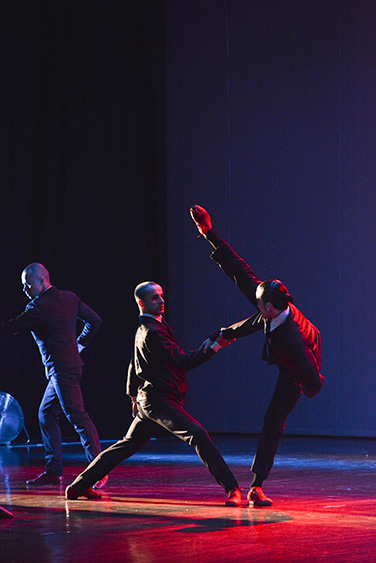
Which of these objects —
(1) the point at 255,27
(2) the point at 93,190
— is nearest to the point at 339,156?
(1) the point at 255,27

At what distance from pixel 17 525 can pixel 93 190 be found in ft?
18.8

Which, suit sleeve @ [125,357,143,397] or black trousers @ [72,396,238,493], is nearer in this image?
black trousers @ [72,396,238,493]

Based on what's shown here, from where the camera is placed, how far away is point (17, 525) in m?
4.77

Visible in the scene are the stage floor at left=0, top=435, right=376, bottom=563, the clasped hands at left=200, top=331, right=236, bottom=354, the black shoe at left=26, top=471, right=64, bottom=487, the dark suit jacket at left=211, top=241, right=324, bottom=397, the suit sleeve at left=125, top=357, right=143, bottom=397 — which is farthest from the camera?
the black shoe at left=26, top=471, right=64, bottom=487

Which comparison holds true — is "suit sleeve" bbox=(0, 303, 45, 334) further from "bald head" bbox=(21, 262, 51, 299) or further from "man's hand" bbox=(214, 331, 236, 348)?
"man's hand" bbox=(214, 331, 236, 348)

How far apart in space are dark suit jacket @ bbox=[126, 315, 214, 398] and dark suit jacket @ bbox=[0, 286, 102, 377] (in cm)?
124

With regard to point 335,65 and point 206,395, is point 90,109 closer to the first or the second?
point 335,65

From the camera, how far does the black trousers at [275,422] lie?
17.5 ft

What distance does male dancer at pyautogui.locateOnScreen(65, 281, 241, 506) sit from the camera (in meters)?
5.18

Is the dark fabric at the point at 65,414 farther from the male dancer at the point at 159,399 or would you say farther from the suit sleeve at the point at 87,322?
the male dancer at the point at 159,399

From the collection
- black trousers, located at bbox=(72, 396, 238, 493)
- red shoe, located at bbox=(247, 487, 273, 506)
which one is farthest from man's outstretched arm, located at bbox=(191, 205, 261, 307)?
red shoe, located at bbox=(247, 487, 273, 506)

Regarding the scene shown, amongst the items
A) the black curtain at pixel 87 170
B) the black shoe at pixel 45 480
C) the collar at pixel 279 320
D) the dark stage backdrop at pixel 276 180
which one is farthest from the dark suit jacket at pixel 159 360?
the dark stage backdrop at pixel 276 180

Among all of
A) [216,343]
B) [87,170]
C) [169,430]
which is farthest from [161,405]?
[87,170]

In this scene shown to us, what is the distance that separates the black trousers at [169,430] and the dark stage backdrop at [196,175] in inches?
168
